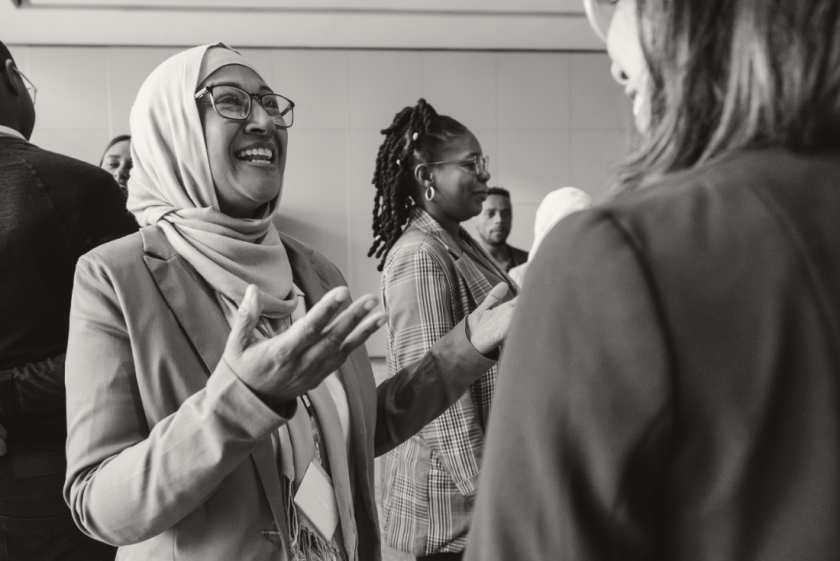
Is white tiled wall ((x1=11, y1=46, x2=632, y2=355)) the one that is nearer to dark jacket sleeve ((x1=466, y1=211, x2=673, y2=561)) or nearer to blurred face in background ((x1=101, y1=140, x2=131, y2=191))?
blurred face in background ((x1=101, y1=140, x2=131, y2=191))

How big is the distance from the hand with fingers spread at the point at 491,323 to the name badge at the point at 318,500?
430 millimetres

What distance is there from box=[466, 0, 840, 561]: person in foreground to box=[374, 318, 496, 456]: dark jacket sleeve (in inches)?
42.3

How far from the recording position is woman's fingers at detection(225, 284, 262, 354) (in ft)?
3.44

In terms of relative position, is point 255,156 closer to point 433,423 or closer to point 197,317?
point 197,317

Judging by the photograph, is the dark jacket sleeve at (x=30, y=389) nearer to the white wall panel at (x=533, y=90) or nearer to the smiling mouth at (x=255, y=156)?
the smiling mouth at (x=255, y=156)

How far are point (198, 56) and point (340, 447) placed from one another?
89 centimetres

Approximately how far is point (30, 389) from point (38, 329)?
16 centimetres

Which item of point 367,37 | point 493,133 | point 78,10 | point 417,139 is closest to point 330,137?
point 367,37

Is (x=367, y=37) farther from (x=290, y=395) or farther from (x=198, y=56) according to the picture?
(x=290, y=395)

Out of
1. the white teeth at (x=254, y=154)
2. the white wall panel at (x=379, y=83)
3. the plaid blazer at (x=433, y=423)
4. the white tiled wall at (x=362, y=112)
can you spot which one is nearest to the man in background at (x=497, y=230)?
the white tiled wall at (x=362, y=112)

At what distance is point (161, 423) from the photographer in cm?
117

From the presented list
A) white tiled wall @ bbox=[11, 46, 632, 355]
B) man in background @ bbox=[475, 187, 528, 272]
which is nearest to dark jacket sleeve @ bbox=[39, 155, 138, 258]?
man in background @ bbox=[475, 187, 528, 272]

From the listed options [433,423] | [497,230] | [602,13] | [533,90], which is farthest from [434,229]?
[533,90]

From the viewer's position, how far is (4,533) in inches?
71.7
